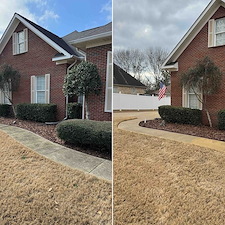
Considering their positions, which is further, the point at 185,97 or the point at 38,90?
the point at 38,90

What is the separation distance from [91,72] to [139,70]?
2564 mm

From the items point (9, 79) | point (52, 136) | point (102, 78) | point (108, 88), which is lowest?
point (52, 136)

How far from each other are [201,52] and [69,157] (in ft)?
7.09

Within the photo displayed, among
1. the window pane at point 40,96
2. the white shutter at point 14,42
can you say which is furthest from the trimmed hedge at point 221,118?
the white shutter at point 14,42

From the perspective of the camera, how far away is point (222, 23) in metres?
1.62

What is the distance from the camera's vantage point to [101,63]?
412 cm

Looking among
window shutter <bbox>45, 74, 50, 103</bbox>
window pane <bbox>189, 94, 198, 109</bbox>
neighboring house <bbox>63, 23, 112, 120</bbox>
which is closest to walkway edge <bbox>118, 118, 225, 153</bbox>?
window pane <bbox>189, 94, 198, 109</bbox>

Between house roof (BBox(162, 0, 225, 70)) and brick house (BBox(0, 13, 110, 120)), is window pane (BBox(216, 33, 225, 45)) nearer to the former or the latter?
house roof (BBox(162, 0, 225, 70))

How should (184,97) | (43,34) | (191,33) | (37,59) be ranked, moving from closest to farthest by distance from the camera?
(191,33) < (184,97) < (43,34) < (37,59)

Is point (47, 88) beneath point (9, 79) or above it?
beneath

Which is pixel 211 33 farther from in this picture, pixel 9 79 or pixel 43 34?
pixel 9 79

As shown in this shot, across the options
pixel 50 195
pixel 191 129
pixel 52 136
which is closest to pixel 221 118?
pixel 191 129

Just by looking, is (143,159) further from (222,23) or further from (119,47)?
(222,23)

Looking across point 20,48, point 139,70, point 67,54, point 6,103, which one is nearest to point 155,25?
point 139,70
